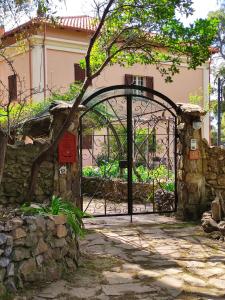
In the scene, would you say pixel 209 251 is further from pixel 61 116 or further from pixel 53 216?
pixel 61 116

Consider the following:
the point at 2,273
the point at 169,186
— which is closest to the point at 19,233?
the point at 2,273

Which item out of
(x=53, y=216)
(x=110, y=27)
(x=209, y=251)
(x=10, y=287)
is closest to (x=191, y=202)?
(x=209, y=251)

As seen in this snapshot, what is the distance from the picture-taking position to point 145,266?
18.2ft

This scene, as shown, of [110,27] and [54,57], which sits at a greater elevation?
[54,57]

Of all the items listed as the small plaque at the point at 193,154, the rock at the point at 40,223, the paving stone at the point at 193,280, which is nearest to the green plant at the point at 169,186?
the small plaque at the point at 193,154

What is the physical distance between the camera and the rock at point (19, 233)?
4570 mm

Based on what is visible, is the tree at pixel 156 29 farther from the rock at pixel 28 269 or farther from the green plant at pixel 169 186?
the green plant at pixel 169 186

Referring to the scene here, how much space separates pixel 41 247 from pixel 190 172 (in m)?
4.75

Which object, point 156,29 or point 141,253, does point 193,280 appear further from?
point 156,29

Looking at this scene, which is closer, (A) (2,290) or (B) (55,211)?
(A) (2,290)

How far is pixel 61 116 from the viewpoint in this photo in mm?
7793

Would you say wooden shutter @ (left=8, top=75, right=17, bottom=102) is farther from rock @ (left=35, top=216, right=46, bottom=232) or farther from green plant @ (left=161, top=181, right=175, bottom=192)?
green plant @ (left=161, top=181, right=175, bottom=192)

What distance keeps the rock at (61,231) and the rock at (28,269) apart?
50cm

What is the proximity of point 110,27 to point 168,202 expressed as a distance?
3971 millimetres
